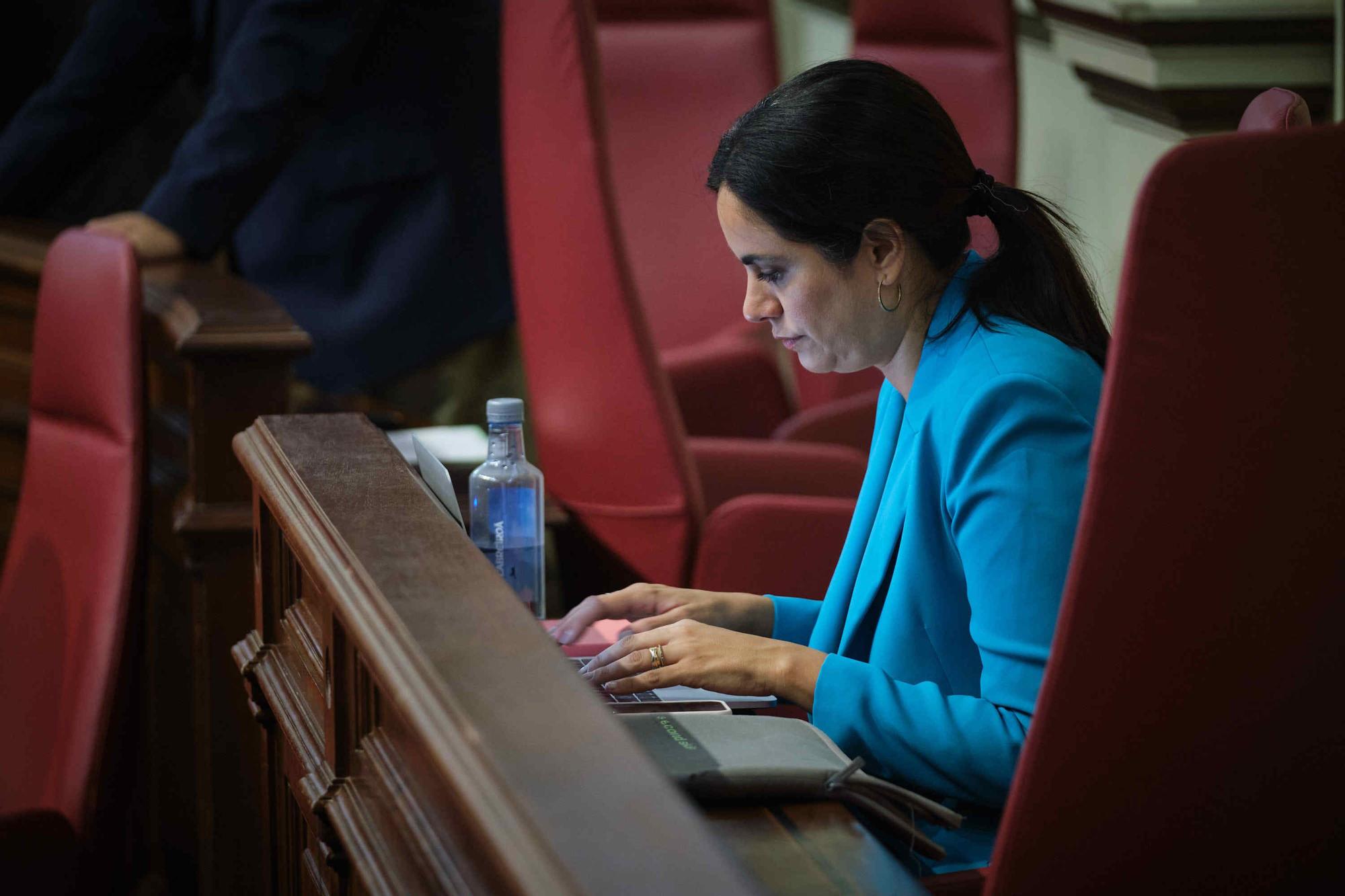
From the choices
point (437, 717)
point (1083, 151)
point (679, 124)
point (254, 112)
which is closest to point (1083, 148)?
point (1083, 151)

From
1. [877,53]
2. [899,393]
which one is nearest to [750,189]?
[899,393]

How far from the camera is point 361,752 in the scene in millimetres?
1079

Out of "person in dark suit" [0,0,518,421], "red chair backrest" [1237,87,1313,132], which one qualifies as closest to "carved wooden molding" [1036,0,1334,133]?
"person in dark suit" [0,0,518,421]

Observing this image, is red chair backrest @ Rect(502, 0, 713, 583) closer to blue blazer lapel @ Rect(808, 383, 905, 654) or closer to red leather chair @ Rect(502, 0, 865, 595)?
red leather chair @ Rect(502, 0, 865, 595)

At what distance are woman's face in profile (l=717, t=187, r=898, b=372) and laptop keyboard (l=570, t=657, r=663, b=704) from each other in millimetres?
327

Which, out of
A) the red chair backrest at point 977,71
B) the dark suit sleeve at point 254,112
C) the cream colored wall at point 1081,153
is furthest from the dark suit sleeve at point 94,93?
the red chair backrest at point 977,71

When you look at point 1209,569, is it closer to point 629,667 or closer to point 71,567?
point 629,667

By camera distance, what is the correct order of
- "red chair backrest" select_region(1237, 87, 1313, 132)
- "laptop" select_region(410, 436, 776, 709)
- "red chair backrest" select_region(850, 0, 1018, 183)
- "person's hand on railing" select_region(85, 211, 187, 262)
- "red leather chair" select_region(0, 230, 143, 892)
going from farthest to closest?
"red chair backrest" select_region(850, 0, 1018, 183)
"person's hand on railing" select_region(85, 211, 187, 262)
"red leather chair" select_region(0, 230, 143, 892)
"laptop" select_region(410, 436, 776, 709)
"red chair backrest" select_region(1237, 87, 1313, 132)

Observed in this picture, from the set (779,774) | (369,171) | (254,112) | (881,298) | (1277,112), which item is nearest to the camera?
(779,774)

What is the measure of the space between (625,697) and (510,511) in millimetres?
525

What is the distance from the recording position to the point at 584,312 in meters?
2.02

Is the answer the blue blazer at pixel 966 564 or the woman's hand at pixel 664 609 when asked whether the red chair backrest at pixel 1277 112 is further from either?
the woman's hand at pixel 664 609

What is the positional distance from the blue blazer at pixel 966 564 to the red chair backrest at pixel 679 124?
6.11ft

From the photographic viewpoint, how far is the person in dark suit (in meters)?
2.64
